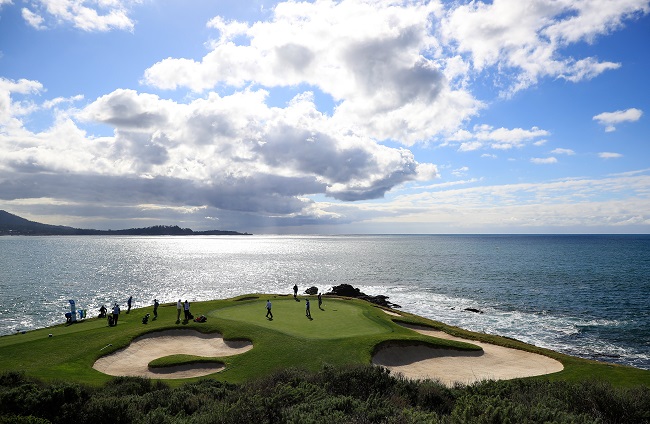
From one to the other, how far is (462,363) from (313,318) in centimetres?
1256

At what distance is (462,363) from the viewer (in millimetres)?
26359

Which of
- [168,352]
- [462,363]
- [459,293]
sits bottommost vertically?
[459,293]

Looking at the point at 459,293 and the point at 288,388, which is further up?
the point at 288,388

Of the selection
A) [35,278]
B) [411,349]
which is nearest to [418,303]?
[411,349]

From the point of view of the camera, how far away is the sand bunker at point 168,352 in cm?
2260

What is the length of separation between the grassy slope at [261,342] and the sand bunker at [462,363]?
80 cm

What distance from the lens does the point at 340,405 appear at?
38.3ft

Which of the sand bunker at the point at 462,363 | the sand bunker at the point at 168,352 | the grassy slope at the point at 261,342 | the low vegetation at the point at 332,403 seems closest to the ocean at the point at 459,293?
the sand bunker at the point at 462,363

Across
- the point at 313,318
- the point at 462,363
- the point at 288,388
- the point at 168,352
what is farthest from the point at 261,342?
the point at 462,363

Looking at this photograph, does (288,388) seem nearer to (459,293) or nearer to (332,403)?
(332,403)

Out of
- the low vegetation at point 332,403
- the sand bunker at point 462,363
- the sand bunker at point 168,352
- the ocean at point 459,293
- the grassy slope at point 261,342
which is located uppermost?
the low vegetation at point 332,403

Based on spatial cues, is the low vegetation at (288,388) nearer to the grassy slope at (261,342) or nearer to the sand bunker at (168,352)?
the grassy slope at (261,342)

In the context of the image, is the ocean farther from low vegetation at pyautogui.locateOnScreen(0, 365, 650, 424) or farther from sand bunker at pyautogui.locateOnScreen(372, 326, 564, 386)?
low vegetation at pyautogui.locateOnScreen(0, 365, 650, 424)

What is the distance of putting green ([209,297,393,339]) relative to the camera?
28.4 meters
